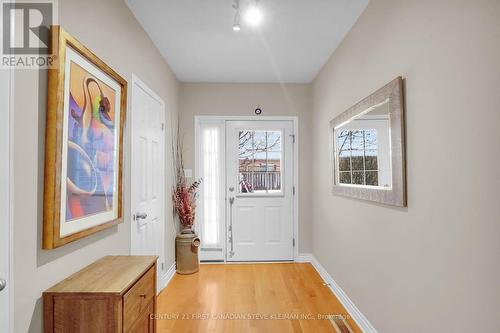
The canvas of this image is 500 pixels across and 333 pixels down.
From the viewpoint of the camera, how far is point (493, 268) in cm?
111

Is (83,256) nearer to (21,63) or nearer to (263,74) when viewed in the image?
(21,63)

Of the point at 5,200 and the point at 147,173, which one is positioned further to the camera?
the point at 147,173

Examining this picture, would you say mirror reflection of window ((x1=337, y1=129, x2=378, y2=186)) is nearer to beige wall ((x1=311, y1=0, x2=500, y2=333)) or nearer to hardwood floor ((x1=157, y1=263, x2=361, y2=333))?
beige wall ((x1=311, y1=0, x2=500, y2=333))

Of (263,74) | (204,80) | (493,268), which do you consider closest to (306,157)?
(263,74)

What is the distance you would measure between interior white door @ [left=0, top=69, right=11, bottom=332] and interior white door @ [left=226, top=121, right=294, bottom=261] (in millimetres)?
3097

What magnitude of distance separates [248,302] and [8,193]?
2.30 meters

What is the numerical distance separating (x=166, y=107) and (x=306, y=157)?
2.02 metres

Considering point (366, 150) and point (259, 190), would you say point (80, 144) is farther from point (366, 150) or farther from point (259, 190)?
point (259, 190)

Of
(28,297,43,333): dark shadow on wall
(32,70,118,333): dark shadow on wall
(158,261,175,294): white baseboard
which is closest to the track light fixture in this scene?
(32,70,118,333): dark shadow on wall

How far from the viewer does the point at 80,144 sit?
1525 mm

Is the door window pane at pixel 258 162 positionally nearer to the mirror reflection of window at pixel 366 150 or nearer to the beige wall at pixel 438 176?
the mirror reflection of window at pixel 366 150

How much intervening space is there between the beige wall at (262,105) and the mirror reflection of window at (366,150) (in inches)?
45.8

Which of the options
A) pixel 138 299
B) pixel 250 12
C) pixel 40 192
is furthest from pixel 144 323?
pixel 250 12

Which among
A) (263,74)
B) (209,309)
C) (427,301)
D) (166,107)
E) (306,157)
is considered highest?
(263,74)
